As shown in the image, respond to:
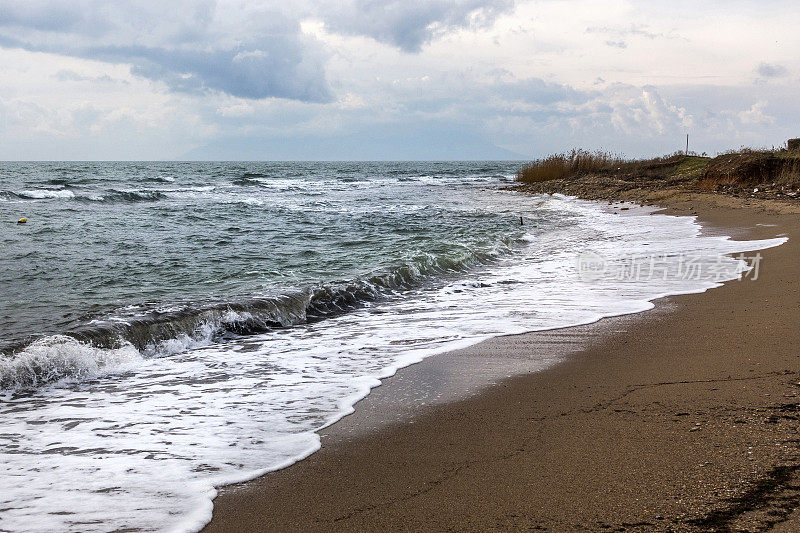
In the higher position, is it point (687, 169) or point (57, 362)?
point (687, 169)

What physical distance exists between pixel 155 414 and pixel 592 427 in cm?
304

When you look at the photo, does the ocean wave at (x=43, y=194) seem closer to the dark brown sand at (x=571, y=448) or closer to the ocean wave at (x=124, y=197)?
the ocean wave at (x=124, y=197)

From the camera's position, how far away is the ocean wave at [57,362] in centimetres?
509

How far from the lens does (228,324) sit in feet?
23.2

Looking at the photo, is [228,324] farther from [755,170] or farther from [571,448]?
[755,170]

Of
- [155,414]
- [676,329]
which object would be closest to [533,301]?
[676,329]

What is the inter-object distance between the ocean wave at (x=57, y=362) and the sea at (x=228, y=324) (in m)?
0.02

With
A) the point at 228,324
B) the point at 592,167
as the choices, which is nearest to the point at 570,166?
the point at 592,167

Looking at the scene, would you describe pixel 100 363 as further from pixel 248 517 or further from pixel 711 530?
pixel 711 530

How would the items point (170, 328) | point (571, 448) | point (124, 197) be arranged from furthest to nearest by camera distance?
point (124, 197), point (170, 328), point (571, 448)

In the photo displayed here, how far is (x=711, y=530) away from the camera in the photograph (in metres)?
2.24

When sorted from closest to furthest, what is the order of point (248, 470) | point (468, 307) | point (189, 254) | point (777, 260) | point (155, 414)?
point (248, 470)
point (155, 414)
point (468, 307)
point (777, 260)
point (189, 254)

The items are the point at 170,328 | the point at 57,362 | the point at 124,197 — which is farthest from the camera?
the point at 124,197

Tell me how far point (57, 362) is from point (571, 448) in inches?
181
